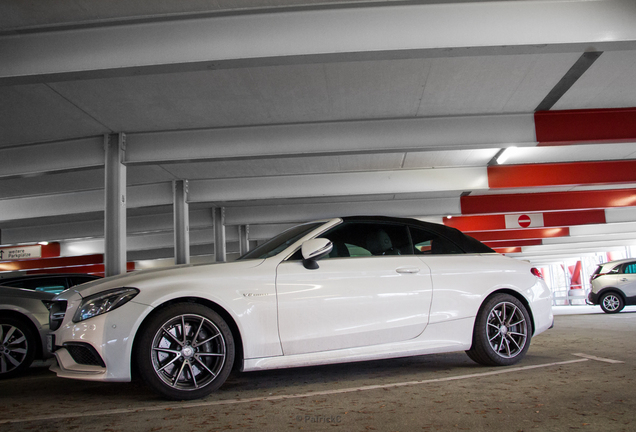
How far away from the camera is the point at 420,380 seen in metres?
3.86

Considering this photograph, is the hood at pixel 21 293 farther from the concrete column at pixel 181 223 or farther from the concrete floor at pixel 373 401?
the concrete column at pixel 181 223

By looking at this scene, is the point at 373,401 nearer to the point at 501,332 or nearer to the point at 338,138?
the point at 501,332

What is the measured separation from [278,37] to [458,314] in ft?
11.4

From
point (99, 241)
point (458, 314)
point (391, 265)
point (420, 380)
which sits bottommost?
point (420, 380)

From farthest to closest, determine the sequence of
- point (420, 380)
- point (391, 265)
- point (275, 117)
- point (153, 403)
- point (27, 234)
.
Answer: point (27, 234) < point (275, 117) < point (391, 265) < point (420, 380) < point (153, 403)

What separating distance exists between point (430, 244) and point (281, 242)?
145 cm

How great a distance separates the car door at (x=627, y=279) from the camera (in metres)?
13.4

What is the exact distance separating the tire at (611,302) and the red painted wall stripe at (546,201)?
3.25 metres

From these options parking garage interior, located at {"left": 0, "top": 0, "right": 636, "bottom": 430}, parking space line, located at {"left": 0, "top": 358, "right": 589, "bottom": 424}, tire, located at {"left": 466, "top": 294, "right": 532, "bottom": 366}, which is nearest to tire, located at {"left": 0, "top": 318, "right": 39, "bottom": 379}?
parking garage interior, located at {"left": 0, "top": 0, "right": 636, "bottom": 430}

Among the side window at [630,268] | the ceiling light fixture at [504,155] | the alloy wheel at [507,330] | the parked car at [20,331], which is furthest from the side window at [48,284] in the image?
the side window at [630,268]

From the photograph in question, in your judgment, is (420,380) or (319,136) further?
(319,136)

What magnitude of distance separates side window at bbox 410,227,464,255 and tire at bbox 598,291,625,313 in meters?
11.6

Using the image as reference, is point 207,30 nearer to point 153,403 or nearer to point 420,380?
point 153,403

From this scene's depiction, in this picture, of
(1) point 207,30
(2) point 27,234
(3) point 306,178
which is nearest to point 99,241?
(2) point 27,234
